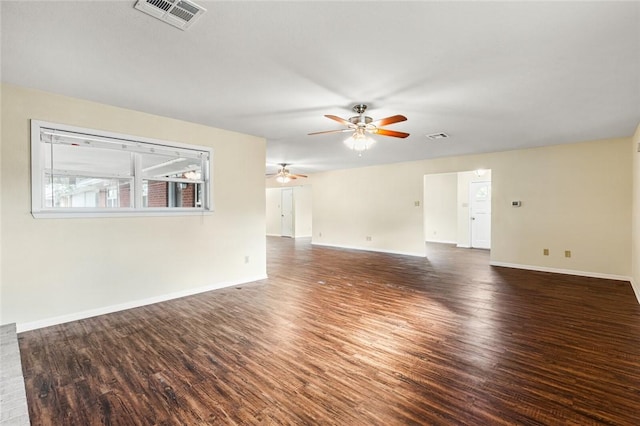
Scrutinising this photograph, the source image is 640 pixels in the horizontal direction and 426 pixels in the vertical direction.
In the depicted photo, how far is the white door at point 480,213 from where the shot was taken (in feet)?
28.1

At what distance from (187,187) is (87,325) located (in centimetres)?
204

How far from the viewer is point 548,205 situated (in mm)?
5754

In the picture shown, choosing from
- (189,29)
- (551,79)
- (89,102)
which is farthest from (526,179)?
(89,102)

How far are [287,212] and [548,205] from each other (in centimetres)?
872

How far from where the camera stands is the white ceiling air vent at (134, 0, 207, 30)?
5.84 feet

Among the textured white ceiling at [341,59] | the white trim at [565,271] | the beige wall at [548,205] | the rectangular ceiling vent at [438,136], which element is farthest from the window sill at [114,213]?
the white trim at [565,271]

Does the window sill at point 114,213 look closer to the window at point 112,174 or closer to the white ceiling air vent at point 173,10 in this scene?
the window at point 112,174

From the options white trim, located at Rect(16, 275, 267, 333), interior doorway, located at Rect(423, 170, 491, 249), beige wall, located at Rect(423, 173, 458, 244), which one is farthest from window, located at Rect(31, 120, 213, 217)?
beige wall, located at Rect(423, 173, 458, 244)

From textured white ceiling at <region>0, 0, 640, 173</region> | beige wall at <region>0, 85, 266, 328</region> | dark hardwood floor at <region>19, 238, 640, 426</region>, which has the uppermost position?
textured white ceiling at <region>0, 0, 640, 173</region>

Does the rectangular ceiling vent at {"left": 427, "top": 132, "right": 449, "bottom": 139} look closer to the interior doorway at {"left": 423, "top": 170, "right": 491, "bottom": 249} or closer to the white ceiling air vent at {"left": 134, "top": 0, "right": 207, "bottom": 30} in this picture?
the interior doorway at {"left": 423, "top": 170, "right": 491, "bottom": 249}

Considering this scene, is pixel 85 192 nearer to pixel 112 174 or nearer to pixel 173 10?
pixel 112 174

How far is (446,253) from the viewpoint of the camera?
7.88 metres

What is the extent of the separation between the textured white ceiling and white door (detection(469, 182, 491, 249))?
4.56m

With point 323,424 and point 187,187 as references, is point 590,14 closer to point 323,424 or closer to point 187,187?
point 323,424
